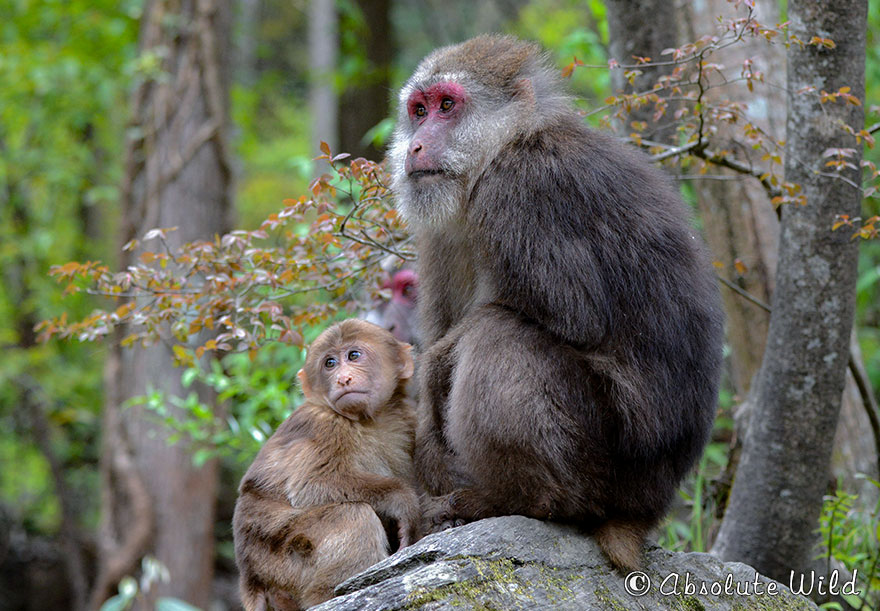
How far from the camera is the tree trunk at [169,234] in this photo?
840 cm

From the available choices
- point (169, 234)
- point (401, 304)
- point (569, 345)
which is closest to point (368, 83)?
point (169, 234)

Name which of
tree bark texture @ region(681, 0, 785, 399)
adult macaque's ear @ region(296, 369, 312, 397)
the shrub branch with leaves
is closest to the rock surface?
adult macaque's ear @ region(296, 369, 312, 397)

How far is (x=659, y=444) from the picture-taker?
367cm

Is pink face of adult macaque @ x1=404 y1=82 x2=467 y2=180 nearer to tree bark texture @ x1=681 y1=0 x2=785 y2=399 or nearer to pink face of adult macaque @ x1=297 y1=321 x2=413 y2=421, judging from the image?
pink face of adult macaque @ x1=297 y1=321 x2=413 y2=421

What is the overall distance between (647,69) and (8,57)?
26.1 feet

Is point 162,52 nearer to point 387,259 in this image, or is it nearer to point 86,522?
point 387,259

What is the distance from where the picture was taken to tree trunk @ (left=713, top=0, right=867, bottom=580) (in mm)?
4508

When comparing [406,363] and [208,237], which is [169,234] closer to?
[208,237]

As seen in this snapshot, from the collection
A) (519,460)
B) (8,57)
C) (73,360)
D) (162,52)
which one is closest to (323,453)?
(519,460)

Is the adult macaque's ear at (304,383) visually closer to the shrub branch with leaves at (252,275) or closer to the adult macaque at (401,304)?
the shrub branch with leaves at (252,275)

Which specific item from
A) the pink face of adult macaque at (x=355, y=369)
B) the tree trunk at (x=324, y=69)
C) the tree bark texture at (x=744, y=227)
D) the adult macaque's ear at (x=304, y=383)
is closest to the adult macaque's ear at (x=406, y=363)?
the pink face of adult macaque at (x=355, y=369)

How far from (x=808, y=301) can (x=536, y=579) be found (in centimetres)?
217

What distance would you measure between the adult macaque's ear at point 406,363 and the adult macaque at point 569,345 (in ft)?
0.96

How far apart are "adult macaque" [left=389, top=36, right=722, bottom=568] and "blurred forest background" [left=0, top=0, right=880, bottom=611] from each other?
762 mm
